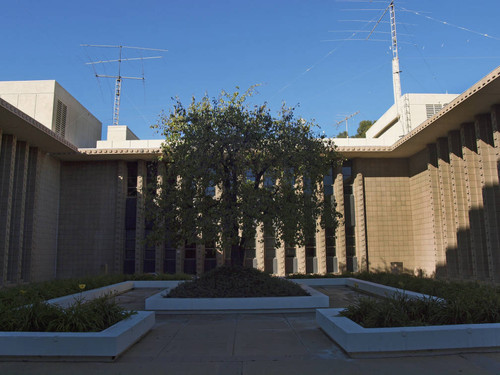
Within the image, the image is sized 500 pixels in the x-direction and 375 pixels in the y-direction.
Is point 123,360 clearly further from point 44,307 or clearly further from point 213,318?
point 213,318

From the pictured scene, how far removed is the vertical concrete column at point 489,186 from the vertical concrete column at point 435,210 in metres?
4.29

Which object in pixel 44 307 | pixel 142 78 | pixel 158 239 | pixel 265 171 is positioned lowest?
pixel 44 307

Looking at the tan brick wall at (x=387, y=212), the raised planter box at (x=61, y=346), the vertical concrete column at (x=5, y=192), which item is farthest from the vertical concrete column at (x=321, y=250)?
the raised planter box at (x=61, y=346)

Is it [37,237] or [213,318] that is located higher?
[37,237]

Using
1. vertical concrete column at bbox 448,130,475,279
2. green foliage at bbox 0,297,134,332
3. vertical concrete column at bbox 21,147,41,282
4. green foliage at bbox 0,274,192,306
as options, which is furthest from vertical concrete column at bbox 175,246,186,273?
green foliage at bbox 0,297,134,332

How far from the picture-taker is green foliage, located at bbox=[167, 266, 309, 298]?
11977mm

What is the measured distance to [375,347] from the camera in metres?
6.61

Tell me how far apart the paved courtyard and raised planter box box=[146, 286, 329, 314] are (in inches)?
88.8

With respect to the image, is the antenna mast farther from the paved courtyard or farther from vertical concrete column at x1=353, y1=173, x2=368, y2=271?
the paved courtyard

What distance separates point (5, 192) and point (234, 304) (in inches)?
603

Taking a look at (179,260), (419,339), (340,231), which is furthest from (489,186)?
(179,260)

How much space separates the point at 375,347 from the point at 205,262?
20.9 m

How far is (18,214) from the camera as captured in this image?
21391 millimetres

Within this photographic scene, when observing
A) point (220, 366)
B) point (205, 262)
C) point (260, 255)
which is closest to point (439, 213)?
point (260, 255)
